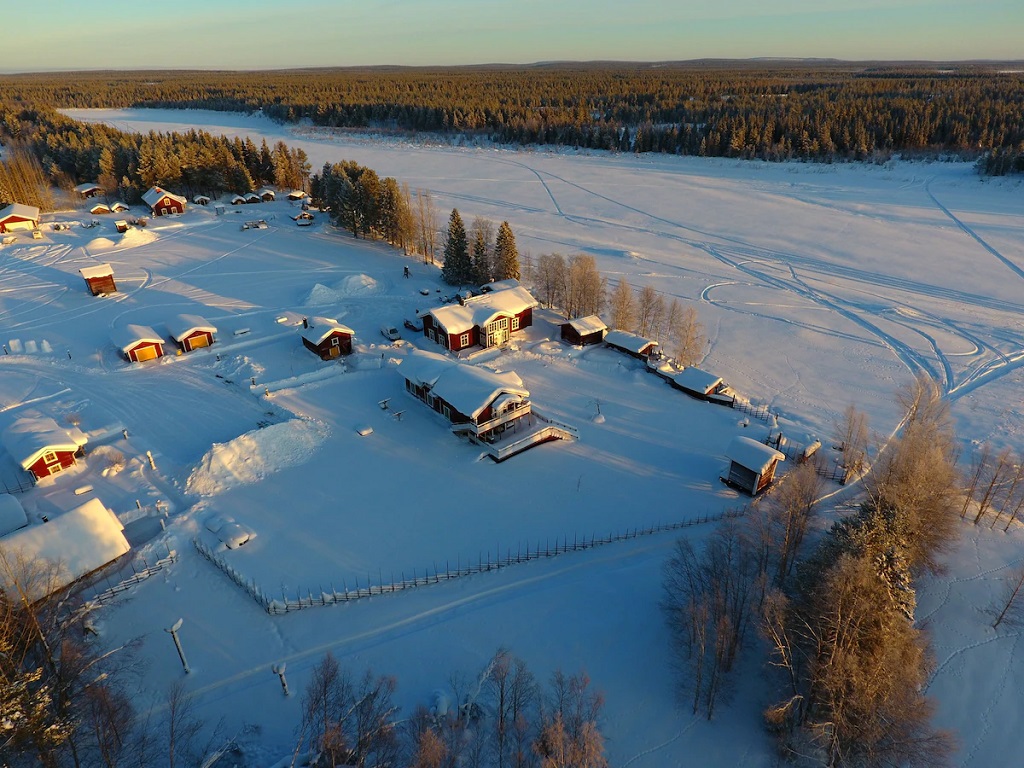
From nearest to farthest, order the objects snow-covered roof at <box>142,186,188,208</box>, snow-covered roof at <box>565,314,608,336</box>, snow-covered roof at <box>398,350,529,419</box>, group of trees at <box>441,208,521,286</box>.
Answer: snow-covered roof at <box>398,350,529,419</box> < snow-covered roof at <box>565,314,608,336</box> < group of trees at <box>441,208,521,286</box> < snow-covered roof at <box>142,186,188,208</box>

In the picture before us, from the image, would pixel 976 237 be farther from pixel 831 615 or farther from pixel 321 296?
pixel 321 296

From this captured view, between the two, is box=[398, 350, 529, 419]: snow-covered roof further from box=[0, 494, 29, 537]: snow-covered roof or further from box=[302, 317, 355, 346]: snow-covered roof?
box=[0, 494, 29, 537]: snow-covered roof

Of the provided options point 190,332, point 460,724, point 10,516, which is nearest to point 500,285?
point 190,332

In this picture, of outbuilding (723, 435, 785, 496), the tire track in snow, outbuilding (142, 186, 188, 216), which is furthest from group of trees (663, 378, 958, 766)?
outbuilding (142, 186, 188, 216)

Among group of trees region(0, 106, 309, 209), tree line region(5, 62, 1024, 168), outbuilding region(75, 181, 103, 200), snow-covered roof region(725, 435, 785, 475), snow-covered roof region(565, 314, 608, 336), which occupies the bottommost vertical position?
snow-covered roof region(725, 435, 785, 475)

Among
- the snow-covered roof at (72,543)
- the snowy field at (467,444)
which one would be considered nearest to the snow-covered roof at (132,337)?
the snowy field at (467,444)
